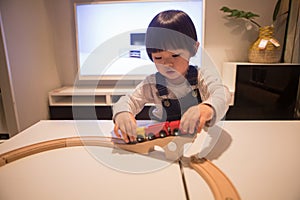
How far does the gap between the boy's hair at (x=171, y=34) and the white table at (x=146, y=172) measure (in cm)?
26

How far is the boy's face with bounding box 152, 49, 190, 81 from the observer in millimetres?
521

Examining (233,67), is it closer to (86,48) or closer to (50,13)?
(86,48)

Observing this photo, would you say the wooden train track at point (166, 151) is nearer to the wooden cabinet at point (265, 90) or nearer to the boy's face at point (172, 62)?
the boy's face at point (172, 62)

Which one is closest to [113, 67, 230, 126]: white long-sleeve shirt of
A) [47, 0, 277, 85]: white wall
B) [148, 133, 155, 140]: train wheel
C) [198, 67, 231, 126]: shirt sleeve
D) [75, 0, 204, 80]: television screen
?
[198, 67, 231, 126]: shirt sleeve

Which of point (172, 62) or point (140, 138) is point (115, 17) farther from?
point (140, 138)

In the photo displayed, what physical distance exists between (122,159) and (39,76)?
1.56 meters

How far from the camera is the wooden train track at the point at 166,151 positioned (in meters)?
0.34

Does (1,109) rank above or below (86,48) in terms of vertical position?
below

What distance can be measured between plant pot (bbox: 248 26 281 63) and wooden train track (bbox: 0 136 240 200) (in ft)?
4.72

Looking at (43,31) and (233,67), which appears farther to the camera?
(43,31)

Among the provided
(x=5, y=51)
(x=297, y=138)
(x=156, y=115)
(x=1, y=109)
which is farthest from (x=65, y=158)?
(x=1, y=109)

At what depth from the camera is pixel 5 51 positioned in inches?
50.5

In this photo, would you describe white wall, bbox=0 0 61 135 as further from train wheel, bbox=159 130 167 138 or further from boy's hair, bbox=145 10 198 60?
train wheel, bbox=159 130 167 138

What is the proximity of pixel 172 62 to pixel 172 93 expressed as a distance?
0.40 feet
